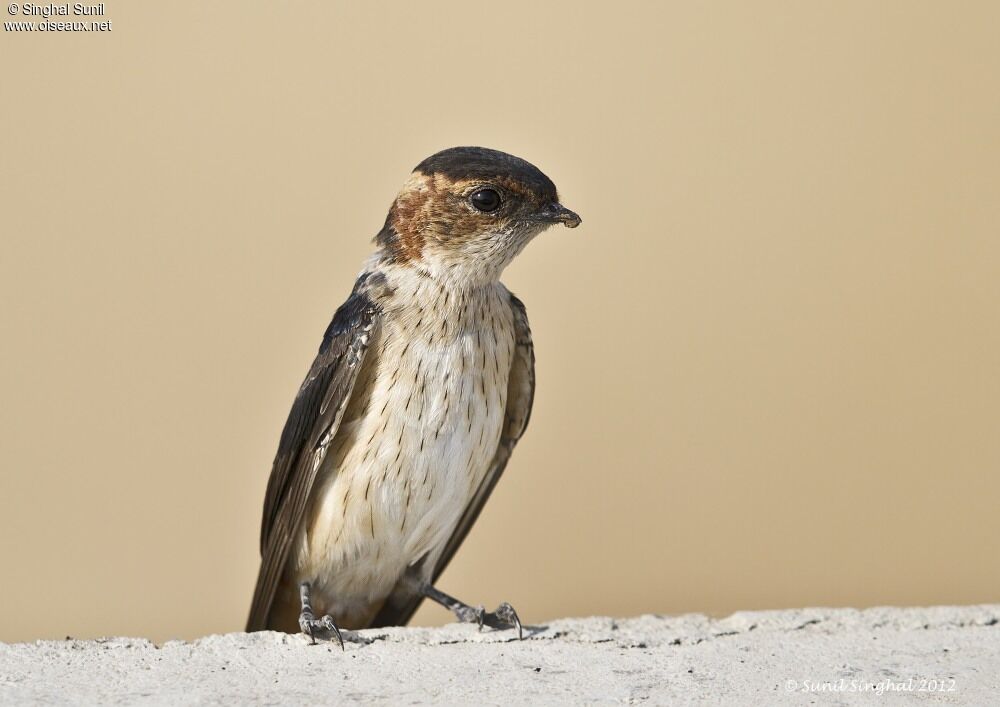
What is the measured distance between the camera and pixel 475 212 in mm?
4375

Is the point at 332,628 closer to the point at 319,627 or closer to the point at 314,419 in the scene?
the point at 319,627

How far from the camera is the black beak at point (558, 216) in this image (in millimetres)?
4379

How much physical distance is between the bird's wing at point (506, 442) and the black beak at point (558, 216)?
52cm

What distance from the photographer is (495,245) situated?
14.5ft

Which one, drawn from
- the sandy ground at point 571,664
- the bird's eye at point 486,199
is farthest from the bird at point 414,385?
the sandy ground at point 571,664

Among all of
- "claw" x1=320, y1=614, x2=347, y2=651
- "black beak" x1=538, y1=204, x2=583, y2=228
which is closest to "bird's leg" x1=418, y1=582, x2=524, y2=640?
"claw" x1=320, y1=614, x2=347, y2=651

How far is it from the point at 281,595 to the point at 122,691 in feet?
4.96

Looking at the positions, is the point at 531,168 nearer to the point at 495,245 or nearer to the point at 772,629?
the point at 495,245

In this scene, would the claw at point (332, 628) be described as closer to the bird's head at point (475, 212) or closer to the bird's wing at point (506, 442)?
the bird's wing at point (506, 442)

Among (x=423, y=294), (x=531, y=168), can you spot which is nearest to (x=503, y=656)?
(x=423, y=294)

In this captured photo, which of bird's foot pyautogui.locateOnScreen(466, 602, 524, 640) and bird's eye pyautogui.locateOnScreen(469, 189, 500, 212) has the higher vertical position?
bird's eye pyautogui.locateOnScreen(469, 189, 500, 212)

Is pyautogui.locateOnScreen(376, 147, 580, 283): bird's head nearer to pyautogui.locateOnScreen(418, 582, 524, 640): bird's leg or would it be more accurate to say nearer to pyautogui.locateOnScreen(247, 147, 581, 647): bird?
pyautogui.locateOnScreen(247, 147, 581, 647): bird

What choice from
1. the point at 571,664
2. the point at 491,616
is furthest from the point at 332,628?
the point at 571,664

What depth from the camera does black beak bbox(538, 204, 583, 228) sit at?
4.38m
